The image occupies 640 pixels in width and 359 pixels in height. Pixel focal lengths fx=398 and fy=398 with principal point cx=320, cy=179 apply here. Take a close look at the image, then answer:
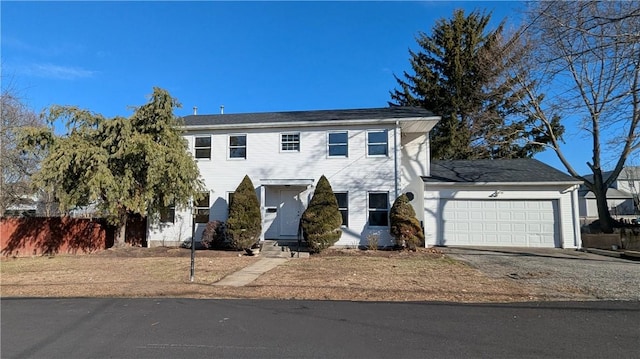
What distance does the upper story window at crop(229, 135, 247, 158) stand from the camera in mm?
17078

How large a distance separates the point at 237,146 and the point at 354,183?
5.28 m

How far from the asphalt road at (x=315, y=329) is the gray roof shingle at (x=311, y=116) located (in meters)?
10.9

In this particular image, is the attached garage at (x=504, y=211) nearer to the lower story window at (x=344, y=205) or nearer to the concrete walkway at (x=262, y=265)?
the lower story window at (x=344, y=205)

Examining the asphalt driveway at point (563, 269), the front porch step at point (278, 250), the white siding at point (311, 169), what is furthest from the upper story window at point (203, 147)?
the asphalt driveway at point (563, 269)

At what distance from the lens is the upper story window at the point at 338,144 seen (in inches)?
648

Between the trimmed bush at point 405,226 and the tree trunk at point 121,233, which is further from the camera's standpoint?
the tree trunk at point 121,233

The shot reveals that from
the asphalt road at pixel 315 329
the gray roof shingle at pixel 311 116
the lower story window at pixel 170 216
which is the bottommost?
the asphalt road at pixel 315 329

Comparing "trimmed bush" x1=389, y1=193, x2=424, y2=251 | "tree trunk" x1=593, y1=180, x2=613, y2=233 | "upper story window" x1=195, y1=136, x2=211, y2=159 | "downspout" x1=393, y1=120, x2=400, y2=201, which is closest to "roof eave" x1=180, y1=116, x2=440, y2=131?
"downspout" x1=393, y1=120, x2=400, y2=201

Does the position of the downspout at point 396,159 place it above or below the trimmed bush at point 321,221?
above

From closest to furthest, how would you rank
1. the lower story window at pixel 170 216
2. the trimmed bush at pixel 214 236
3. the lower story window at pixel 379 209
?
the trimmed bush at pixel 214 236 → the lower story window at pixel 379 209 → the lower story window at pixel 170 216

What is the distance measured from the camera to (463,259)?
41.3 ft

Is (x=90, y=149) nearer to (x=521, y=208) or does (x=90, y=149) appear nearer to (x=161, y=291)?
(x=161, y=291)

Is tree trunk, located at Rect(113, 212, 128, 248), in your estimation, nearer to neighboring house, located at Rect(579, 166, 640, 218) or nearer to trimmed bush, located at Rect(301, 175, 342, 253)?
trimmed bush, located at Rect(301, 175, 342, 253)

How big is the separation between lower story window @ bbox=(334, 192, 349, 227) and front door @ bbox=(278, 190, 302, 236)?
1.66 meters
